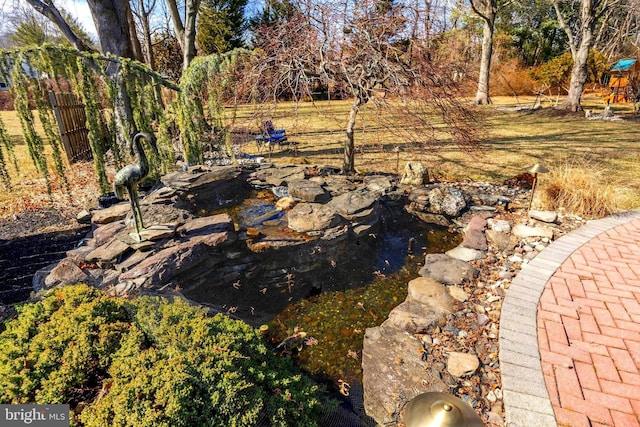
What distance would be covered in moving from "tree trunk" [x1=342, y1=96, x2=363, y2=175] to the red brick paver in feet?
13.6

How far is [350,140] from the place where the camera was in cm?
670

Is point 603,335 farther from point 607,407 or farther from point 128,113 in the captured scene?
point 128,113

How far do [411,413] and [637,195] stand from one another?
23.5 ft

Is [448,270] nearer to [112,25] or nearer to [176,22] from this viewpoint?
[112,25]

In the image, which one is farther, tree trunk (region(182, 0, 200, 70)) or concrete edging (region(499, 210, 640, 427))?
tree trunk (region(182, 0, 200, 70))

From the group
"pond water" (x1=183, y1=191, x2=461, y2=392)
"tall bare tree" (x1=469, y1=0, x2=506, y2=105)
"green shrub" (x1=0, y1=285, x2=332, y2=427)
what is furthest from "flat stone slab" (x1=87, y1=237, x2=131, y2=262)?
"tall bare tree" (x1=469, y1=0, x2=506, y2=105)

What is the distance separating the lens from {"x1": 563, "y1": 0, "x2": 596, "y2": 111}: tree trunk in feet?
42.4

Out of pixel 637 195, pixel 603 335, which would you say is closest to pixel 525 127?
pixel 637 195

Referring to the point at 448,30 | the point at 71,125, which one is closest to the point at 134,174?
the point at 71,125

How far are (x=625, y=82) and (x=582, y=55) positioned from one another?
306 inches

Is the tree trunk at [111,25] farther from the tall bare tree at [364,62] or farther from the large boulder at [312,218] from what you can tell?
the large boulder at [312,218]

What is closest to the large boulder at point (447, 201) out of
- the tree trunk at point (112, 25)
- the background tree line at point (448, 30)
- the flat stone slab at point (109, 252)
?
the background tree line at point (448, 30)

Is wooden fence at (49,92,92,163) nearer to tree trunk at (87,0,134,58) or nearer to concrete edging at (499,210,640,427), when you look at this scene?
tree trunk at (87,0,134,58)

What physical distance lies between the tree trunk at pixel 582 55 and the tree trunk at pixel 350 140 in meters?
12.9
